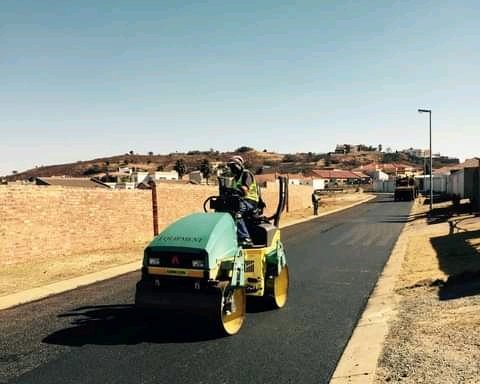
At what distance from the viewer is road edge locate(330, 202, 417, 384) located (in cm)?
530

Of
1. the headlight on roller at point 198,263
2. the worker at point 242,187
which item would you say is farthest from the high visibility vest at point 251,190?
the headlight on roller at point 198,263

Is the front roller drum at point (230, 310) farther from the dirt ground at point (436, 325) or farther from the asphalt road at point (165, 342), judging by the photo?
the dirt ground at point (436, 325)

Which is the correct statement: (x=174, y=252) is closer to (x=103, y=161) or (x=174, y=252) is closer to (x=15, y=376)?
(x=15, y=376)

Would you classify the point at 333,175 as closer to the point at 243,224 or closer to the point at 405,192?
the point at 405,192

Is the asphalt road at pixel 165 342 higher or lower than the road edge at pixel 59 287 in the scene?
higher

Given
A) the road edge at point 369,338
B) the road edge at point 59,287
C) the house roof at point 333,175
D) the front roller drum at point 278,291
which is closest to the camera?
the road edge at point 369,338

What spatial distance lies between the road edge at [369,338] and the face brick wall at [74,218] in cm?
1020

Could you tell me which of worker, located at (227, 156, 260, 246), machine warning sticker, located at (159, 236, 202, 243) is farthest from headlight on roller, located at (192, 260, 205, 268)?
worker, located at (227, 156, 260, 246)

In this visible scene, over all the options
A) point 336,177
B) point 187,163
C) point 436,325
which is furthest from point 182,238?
point 187,163

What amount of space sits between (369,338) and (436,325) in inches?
36.5

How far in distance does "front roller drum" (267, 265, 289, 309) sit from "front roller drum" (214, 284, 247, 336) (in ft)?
3.53

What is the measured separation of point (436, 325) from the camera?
6.64 metres

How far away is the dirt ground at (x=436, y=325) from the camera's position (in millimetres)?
5047

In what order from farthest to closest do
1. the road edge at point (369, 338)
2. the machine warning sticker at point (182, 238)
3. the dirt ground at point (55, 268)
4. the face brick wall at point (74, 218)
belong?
the face brick wall at point (74, 218)
the dirt ground at point (55, 268)
the machine warning sticker at point (182, 238)
the road edge at point (369, 338)
